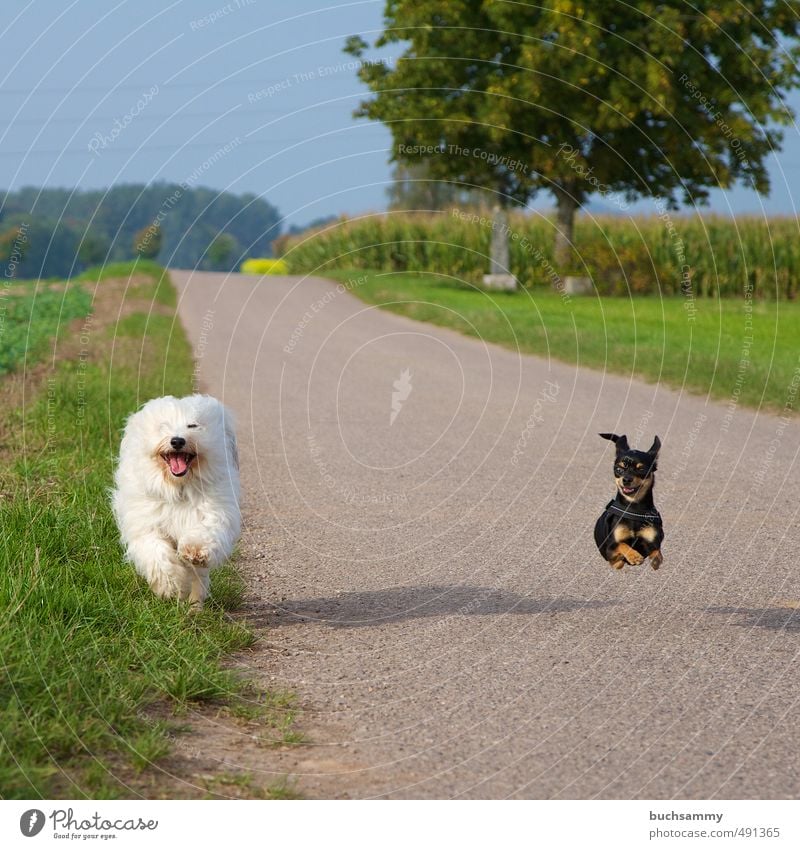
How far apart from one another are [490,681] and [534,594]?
1581 millimetres

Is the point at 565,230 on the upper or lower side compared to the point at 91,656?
upper

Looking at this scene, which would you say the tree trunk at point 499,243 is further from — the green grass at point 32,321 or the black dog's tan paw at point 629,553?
the black dog's tan paw at point 629,553

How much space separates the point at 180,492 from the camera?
19.8ft

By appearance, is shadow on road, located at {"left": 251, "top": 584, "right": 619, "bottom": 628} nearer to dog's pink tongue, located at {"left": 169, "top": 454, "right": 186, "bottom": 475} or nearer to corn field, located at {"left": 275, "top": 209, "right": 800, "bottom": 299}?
dog's pink tongue, located at {"left": 169, "top": 454, "right": 186, "bottom": 475}

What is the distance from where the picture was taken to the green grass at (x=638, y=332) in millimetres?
17250

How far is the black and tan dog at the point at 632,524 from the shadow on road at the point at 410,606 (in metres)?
1.75

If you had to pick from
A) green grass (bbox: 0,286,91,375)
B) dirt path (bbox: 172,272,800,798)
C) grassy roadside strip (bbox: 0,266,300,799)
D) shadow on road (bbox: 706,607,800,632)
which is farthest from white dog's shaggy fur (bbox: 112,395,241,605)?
green grass (bbox: 0,286,91,375)

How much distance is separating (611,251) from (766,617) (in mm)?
34628

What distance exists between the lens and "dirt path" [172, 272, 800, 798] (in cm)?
459

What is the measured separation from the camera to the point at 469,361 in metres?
19.8

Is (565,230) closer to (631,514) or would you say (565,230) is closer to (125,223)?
(125,223)

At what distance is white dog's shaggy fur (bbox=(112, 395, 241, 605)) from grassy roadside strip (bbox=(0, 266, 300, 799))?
0.64ft

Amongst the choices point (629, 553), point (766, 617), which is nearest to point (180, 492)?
point (629, 553)

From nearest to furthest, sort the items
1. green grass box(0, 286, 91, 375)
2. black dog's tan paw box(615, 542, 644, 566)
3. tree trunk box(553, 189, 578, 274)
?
1. black dog's tan paw box(615, 542, 644, 566)
2. green grass box(0, 286, 91, 375)
3. tree trunk box(553, 189, 578, 274)
